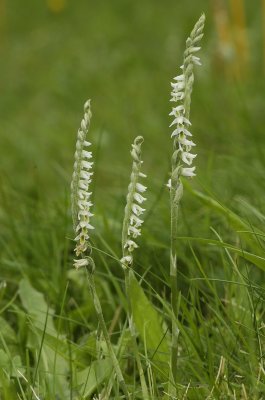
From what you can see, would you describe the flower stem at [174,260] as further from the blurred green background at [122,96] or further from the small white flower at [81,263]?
the blurred green background at [122,96]

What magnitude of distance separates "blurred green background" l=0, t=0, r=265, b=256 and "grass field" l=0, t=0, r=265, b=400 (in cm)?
2

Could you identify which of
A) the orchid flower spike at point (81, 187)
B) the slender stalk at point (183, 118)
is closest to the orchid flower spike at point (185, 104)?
the slender stalk at point (183, 118)

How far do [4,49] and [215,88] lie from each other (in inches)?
148

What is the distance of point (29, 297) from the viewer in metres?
2.38

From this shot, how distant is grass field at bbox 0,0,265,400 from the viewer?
6.11 feet

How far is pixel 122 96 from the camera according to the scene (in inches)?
238

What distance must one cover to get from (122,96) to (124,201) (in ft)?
11.2

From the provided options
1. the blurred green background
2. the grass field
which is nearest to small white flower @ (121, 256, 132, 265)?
the grass field

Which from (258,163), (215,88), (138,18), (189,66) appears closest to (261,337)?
(189,66)

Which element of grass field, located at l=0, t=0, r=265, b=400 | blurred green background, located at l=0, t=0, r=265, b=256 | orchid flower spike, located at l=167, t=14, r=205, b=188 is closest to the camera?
orchid flower spike, located at l=167, t=14, r=205, b=188

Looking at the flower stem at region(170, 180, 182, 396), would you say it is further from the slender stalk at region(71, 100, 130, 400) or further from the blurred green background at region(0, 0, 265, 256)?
the blurred green background at region(0, 0, 265, 256)

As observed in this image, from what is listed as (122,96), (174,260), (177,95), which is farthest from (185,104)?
(122,96)

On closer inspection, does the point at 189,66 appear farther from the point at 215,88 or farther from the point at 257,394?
the point at 215,88

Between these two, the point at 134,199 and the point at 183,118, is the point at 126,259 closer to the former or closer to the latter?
the point at 134,199
